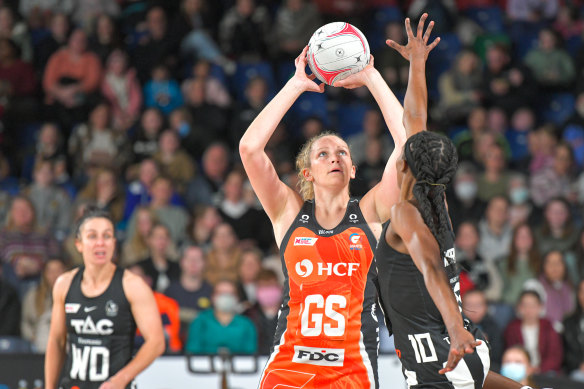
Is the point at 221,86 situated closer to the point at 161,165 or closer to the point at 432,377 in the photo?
the point at 161,165

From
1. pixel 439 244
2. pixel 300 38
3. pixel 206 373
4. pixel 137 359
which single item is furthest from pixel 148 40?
pixel 439 244

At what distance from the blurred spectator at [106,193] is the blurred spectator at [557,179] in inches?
195

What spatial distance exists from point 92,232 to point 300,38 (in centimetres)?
728

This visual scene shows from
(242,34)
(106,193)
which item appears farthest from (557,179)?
(106,193)

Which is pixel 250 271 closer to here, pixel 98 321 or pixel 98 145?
pixel 98 145

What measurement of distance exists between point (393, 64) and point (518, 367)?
612cm

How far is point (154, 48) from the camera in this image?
39.9ft

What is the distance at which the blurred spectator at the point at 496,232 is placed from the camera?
10.1 meters

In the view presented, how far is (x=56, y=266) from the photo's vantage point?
8797 millimetres

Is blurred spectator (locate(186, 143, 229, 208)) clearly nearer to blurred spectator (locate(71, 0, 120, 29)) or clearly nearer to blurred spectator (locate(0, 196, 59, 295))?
blurred spectator (locate(0, 196, 59, 295))

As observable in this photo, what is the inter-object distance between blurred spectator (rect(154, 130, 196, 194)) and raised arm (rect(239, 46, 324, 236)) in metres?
5.91

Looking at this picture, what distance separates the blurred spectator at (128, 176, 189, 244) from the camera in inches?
401

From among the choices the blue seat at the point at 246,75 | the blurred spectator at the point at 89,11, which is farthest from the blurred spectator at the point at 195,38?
the blurred spectator at the point at 89,11

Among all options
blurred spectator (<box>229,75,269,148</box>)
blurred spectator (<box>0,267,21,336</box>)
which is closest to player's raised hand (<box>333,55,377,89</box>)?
blurred spectator (<box>0,267,21,336</box>)
